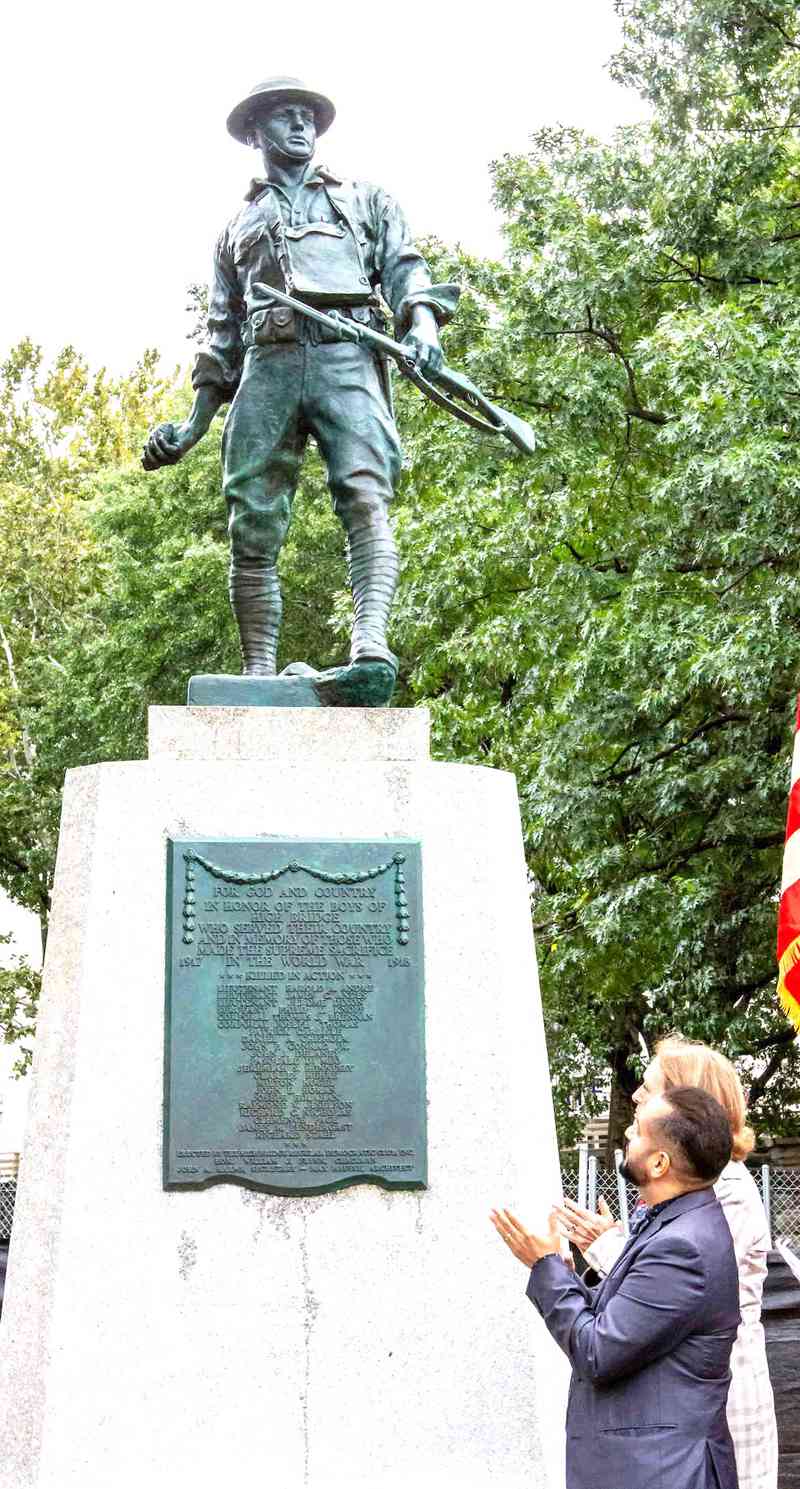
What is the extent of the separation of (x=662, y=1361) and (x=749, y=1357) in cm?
65

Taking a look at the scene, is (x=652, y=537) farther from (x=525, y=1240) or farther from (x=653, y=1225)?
(x=653, y=1225)

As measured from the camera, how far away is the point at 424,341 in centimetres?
675

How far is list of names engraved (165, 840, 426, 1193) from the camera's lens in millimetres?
5801

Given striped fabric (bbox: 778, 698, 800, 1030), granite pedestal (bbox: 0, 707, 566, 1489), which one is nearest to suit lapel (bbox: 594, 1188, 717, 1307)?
granite pedestal (bbox: 0, 707, 566, 1489)

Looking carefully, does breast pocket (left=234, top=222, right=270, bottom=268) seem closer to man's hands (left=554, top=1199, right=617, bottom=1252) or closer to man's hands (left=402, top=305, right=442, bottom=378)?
man's hands (left=402, top=305, right=442, bottom=378)

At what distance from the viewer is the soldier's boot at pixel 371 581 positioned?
21.9ft

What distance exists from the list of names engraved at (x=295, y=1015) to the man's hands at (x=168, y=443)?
1.85 meters

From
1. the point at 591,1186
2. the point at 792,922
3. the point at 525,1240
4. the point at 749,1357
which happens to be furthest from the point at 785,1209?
the point at 525,1240

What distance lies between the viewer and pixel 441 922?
241 inches

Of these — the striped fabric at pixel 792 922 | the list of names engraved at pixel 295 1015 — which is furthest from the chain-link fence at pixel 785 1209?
the list of names engraved at pixel 295 1015

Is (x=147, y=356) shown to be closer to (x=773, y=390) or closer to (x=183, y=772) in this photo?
(x=773, y=390)

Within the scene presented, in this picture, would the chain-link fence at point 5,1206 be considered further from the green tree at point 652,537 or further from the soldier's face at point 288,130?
the soldier's face at point 288,130

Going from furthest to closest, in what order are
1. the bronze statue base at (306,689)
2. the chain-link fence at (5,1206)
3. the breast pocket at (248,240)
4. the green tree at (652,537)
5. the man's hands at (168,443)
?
the chain-link fence at (5,1206) < the green tree at (652,537) < the man's hands at (168,443) < the breast pocket at (248,240) < the bronze statue base at (306,689)

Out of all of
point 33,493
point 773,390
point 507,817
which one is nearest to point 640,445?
point 773,390
